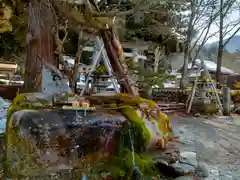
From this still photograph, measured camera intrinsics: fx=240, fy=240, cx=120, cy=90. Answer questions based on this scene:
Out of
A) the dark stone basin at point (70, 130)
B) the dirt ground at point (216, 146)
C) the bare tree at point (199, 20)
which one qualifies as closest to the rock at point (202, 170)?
the dirt ground at point (216, 146)

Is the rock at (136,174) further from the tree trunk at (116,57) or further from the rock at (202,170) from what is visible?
the tree trunk at (116,57)

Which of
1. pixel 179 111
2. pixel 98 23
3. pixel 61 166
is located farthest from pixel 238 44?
pixel 61 166

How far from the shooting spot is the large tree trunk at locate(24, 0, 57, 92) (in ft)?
15.0

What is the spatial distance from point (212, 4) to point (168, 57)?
4263mm

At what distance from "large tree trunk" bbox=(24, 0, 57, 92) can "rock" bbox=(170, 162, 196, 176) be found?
2.85 metres

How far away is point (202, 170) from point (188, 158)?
38 centimetres

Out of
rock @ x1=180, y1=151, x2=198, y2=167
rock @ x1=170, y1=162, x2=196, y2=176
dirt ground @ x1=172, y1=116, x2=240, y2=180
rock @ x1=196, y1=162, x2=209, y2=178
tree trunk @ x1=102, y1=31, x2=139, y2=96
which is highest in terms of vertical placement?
tree trunk @ x1=102, y1=31, x2=139, y2=96

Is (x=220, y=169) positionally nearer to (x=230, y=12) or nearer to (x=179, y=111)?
(x=179, y=111)

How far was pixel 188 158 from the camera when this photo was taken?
407cm

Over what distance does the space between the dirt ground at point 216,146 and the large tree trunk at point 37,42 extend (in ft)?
10.3

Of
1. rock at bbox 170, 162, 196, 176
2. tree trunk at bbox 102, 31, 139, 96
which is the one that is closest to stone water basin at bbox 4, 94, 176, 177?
rock at bbox 170, 162, 196, 176

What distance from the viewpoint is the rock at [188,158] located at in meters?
3.87

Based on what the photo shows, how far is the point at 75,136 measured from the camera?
347 cm

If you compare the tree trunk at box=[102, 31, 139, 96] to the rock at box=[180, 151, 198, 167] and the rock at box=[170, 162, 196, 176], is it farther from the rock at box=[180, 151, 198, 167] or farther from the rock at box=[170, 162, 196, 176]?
the rock at box=[170, 162, 196, 176]
